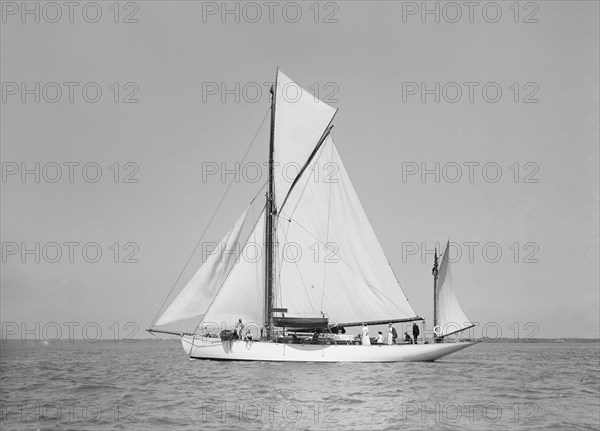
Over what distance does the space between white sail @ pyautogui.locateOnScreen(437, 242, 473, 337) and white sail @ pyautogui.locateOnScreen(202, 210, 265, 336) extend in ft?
50.5

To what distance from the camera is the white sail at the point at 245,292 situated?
170 feet

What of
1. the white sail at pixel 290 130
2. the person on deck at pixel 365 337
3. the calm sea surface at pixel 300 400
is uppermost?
the white sail at pixel 290 130

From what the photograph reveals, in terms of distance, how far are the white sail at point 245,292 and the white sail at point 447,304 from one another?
15393 mm

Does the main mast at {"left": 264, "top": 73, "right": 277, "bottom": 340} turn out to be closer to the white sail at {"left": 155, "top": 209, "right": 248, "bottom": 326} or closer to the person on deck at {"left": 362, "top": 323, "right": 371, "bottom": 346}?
the white sail at {"left": 155, "top": 209, "right": 248, "bottom": 326}

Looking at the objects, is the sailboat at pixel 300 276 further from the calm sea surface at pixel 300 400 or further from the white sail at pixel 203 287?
the calm sea surface at pixel 300 400

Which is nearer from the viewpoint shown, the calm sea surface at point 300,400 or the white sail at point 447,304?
the calm sea surface at point 300,400

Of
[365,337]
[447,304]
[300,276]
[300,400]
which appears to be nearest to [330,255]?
[300,276]

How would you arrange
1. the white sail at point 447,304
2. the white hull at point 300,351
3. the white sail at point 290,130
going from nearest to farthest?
the white hull at point 300,351
the white sail at point 290,130
the white sail at point 447,304

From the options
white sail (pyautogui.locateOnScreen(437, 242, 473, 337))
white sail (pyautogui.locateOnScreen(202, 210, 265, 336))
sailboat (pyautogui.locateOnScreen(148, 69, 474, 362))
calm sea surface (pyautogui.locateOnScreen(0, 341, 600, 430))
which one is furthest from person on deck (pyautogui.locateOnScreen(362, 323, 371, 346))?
white sail (pyautogui.locateOnScreen(437, 242, 473, 337))

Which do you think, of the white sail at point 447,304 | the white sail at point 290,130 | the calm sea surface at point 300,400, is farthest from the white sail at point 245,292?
the white sail at point 447,304

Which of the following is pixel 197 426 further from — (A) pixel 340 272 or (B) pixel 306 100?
(B) pixel 306 100

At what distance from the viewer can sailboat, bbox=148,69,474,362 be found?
51.8m

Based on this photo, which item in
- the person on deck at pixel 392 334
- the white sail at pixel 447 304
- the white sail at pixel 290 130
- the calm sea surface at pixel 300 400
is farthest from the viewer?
the white sail at pixel 447 304

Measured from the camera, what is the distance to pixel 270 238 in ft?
180
